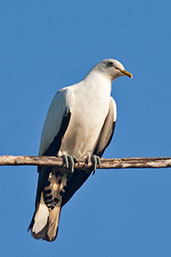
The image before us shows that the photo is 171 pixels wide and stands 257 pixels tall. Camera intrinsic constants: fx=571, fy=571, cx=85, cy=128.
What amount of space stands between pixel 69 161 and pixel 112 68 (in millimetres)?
2079

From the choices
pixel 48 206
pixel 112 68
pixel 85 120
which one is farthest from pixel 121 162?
pixel 112 68

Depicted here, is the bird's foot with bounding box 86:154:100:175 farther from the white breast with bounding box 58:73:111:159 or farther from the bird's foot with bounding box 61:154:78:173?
the white breast with bounding box 58:73:111:159

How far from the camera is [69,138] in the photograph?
8711 millimetres

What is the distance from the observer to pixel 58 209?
896 cm

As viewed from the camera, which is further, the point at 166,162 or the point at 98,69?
the point at 98,69

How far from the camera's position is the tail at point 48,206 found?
8742 mm

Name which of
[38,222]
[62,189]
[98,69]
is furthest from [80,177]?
[98,69]

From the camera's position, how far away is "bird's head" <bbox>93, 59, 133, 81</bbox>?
9.47 meters

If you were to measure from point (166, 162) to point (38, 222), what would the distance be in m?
2.45

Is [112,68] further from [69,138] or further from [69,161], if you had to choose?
[69,161]

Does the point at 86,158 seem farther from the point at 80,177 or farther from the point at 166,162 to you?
the point at 166,162

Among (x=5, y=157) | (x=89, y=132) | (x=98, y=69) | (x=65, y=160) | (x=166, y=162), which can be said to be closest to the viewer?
(x=5, y=157)

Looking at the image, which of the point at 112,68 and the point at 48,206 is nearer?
the point at 48,206

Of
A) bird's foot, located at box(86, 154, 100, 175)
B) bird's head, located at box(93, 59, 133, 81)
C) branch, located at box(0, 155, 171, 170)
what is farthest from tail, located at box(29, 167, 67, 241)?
bird's head, located at box(93, 59, 133, 81)
